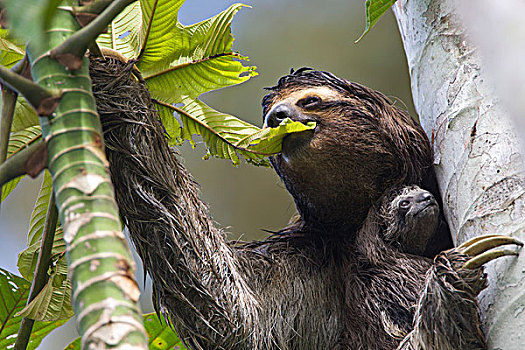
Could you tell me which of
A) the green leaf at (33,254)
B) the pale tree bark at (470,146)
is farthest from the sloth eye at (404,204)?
the green leaf at (33,254)

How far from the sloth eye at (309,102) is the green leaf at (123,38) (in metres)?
0.75

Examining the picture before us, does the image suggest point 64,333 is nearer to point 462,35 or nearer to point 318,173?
point 318,173

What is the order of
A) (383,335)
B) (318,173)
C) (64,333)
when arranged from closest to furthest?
(383,335)
(318,173)
(64,333)

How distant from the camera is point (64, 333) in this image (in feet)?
20.1

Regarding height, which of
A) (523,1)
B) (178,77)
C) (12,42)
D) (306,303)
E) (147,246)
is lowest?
(306,303)

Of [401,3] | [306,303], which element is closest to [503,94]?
[401,3]

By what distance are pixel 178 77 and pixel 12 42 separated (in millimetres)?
497

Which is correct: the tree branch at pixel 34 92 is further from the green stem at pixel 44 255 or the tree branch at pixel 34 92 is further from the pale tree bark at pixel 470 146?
the pale tree bark at pixel 470 146

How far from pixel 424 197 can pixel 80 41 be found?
154cm

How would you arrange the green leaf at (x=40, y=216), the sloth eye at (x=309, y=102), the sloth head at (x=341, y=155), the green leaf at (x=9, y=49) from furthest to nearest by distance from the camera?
1. the sloth eye at (x=309, y=102)
2. the sloth head at (x=341, y=155)
3. the green leaf at (x=40, y=216)
4. the green leaf at (x=9, y=49)

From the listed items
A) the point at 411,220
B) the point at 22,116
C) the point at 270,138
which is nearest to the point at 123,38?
the point at 22,116

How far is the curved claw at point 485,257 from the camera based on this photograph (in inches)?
57.8

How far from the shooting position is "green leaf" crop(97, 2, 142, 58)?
1.86 m

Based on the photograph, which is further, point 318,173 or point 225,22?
point 318,173
